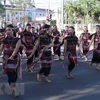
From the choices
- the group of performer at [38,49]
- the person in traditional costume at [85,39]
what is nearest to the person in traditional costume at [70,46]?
the group of performer at [38,49]

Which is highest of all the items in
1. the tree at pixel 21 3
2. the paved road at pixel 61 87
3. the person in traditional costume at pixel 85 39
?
the tree at pixel 21 3

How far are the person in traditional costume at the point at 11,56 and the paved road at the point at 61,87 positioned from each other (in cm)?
45

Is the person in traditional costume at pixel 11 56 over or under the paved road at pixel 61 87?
over

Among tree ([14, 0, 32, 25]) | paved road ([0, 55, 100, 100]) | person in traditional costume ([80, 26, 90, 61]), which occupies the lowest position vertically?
paved road ([0, 55, 100, 100])

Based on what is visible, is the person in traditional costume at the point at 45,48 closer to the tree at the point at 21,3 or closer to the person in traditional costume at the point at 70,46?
the person in traditional costume at the point at 70,46

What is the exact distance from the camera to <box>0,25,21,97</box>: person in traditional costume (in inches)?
270

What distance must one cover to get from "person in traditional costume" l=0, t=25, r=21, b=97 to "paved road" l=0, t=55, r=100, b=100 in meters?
0.45

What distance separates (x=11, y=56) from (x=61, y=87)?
1.84 metres

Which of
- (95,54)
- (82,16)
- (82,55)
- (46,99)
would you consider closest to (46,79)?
(46,99)

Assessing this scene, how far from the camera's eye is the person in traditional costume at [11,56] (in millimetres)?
6859

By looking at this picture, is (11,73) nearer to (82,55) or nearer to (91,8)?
(82,55)

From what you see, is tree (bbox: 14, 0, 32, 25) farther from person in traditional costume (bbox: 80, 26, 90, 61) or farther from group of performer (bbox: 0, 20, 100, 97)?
group of performer (bbox: 0, 20, 100, 97)

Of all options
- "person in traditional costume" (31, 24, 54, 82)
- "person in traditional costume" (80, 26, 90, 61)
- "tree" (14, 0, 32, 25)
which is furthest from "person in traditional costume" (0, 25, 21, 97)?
"tree" (14, 0, 32, 25)

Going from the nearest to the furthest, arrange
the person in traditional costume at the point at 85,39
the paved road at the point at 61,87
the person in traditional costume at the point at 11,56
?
the person in traditional costume at the point at 11,56, the paved road at the point at 61,87, the person in traditional costume at the point at 85,39
